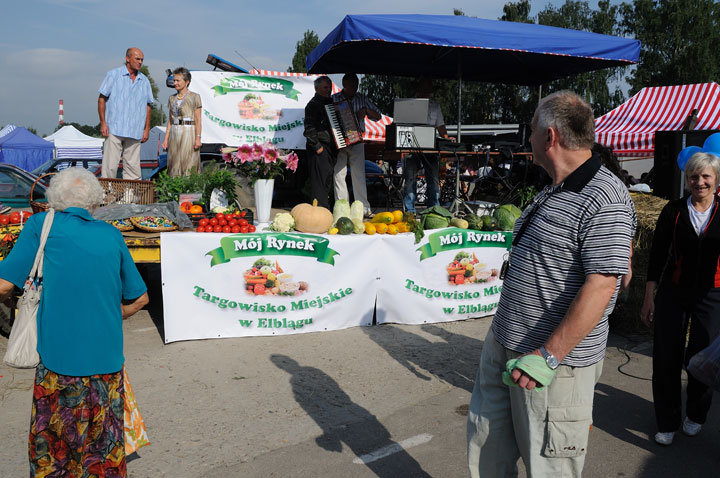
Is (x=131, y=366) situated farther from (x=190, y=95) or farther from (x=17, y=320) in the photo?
(x=190, y=95)

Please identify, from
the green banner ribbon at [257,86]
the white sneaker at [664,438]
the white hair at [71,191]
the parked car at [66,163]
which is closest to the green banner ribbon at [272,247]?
the white hair at [71,191]

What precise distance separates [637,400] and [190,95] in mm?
6873

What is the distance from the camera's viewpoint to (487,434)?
8.20ft

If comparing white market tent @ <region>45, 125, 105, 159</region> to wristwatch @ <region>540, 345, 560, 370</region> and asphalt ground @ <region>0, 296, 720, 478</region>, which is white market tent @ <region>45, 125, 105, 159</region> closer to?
asphalt ground @ <region>0, 296, 720, 478</region>

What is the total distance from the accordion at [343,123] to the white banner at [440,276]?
2881 millimetres

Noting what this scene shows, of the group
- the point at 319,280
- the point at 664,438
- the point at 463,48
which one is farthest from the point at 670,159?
the point at 319,280

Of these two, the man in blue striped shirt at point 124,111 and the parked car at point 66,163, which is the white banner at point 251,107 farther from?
the parked car at point 66,163

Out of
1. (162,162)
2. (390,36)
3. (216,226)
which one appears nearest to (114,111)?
(216,226)

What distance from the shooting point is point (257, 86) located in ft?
35.0

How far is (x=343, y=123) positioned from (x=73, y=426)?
22.0ft

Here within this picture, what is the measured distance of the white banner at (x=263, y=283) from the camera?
570 cm

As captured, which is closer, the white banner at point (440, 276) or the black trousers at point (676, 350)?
the black trousers at point (676, 350)

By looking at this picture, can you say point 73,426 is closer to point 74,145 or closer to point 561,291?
point 561,291

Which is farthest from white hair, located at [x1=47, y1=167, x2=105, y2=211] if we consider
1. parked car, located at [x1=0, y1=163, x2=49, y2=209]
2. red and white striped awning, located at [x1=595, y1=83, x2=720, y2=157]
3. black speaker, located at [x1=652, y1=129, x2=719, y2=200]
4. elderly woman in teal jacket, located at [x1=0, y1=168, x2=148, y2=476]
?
red and white striped awning, located at [x1=595, y1=83, x2=720, y2=157]
